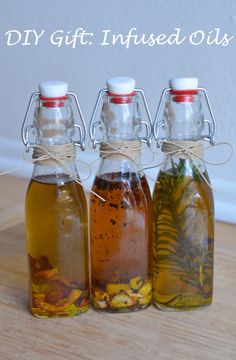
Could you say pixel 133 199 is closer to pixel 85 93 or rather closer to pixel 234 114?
pixel 234 114

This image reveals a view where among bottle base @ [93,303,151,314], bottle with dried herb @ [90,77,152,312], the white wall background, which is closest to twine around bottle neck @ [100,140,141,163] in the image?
bottle with dried herb @ [90,77,152,312]

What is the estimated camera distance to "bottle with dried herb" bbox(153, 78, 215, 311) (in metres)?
0.60

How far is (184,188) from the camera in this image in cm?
61

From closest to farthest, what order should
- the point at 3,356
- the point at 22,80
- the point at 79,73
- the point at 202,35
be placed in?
1. the point at 3,356
2. the point at 202,35
3. the point at 79,73
4. the point at 22,80

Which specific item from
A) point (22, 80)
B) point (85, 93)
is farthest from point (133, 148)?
point (22, 80)

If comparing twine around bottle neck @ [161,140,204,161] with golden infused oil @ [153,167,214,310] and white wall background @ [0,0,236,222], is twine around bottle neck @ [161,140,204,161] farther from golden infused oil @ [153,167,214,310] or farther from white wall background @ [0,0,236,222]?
white wall background @ [0,0,236,222]

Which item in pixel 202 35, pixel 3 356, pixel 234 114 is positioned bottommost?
pixel 3 356

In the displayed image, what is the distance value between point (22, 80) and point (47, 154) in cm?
67

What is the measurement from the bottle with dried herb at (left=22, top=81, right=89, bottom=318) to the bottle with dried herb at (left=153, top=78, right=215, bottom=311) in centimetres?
9

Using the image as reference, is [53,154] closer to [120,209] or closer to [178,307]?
[120,209]

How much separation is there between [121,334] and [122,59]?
587 mm

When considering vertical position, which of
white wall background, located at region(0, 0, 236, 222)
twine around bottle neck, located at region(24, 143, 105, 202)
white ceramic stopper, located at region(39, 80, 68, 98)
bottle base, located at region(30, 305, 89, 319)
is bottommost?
bottle base, located at region(30, 305, 89, 319)

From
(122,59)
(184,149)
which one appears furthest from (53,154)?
(122,59)

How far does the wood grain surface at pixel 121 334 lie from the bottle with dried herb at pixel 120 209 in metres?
0.03
